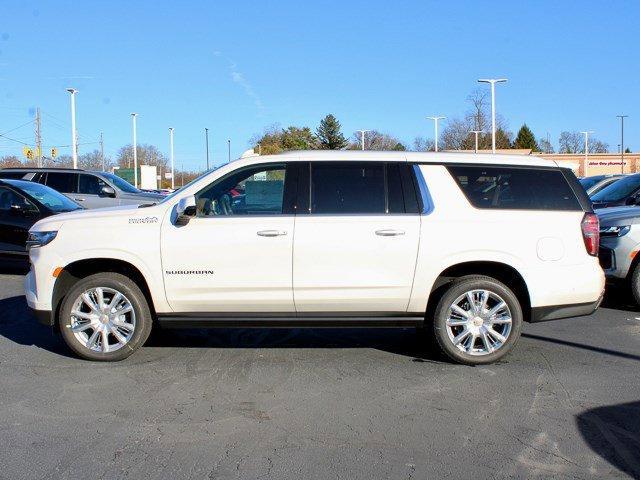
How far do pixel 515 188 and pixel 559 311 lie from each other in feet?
3.95

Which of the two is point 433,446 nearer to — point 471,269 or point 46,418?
point 471,269

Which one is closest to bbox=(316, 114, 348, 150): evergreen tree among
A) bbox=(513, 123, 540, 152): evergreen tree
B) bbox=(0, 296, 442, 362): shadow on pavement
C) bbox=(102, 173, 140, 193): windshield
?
bbox=(513, 123, 540, 152): evergreen tree

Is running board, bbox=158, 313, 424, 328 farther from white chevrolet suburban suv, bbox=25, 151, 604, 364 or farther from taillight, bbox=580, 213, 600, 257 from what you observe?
taillight, bbox=580, 213, 600, 257

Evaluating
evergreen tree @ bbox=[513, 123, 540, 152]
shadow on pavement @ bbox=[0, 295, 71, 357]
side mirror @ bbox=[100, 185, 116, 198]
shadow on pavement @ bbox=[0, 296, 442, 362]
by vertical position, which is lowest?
shadow on pavement @ bbox=[0, 296, 442, 362]

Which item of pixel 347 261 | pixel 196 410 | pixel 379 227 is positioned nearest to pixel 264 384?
pixel 196 410

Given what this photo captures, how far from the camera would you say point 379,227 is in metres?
5.77

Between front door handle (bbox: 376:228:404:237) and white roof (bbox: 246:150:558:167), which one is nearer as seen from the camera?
front door handle (bbox: 376:228:404:237)

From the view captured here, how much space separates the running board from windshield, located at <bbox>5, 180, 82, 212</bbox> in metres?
6.27

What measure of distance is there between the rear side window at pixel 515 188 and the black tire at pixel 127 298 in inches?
122

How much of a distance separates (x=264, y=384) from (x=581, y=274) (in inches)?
120

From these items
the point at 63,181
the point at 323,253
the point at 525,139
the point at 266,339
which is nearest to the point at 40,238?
the point at 266,339

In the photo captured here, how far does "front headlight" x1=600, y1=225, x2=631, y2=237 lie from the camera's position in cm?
840

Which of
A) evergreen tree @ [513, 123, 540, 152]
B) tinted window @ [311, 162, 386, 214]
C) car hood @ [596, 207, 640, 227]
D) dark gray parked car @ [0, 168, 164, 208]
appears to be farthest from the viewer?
evergreen tree @ [513, 123, 540, 152]

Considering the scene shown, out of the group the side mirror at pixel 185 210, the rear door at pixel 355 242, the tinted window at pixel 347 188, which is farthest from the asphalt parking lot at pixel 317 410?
the tinted window at pixel 347 188
